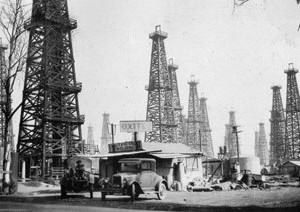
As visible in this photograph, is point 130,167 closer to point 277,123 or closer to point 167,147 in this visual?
point 167,147

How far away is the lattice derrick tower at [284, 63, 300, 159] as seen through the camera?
66.7m

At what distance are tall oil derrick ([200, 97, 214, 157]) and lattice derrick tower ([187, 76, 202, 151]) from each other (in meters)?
1.49

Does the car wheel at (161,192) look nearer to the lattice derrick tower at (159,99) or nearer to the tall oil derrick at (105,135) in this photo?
the lattice derrick tower at (159,99)

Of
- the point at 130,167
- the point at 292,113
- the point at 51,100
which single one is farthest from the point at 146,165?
the point at 292,113

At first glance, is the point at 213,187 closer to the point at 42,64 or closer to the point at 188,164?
the point at 188,164

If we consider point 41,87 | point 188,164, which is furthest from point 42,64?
point 188,164

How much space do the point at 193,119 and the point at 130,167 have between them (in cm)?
5956

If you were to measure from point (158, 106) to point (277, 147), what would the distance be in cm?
3159

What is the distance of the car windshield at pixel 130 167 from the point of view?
58.0 feet

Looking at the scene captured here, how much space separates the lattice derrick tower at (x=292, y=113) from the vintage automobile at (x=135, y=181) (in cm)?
5346

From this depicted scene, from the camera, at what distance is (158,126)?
5700cm

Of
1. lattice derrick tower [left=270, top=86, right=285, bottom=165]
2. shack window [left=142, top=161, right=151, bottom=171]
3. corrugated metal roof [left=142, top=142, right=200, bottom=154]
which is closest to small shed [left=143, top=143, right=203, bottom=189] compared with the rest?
corrugated metal roof [left=142, top=142, right=200, bottom=154]

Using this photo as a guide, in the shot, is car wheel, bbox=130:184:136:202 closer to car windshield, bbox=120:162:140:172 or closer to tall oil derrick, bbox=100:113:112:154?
car windshield, bbox=120:162:140:172

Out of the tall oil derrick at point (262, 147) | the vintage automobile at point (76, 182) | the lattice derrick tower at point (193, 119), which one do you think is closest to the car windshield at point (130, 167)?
the vintage automobile at point (76, 182)
